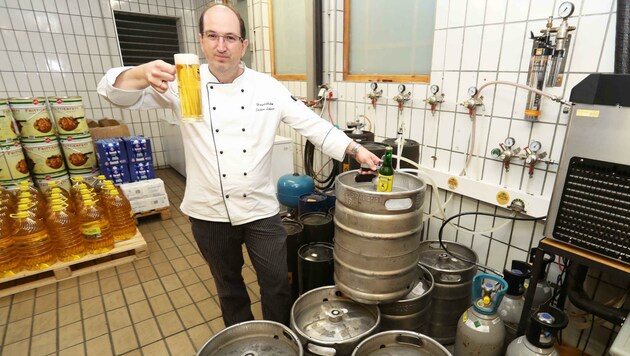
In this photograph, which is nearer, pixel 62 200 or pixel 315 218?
pixel 315 218

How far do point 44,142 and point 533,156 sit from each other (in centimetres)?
372

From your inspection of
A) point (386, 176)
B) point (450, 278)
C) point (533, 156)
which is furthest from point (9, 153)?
point (533, 156)

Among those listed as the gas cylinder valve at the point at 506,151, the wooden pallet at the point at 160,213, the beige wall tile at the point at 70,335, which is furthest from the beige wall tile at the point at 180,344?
the gas cylinder valve at the point at 506,151

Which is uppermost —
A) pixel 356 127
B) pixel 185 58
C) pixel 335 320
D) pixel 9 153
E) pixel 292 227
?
pixel 185 58

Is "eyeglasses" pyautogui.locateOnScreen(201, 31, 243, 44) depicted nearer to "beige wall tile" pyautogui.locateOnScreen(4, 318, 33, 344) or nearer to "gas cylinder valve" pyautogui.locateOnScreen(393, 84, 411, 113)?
"gas cylinder valve" pyautogui.locateOnScreen(393, 84, 411, 113)

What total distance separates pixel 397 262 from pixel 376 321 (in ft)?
0.89

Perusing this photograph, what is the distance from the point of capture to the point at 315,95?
2.98 m

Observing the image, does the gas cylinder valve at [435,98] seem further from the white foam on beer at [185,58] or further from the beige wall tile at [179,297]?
the beige wall tile at [179,297]

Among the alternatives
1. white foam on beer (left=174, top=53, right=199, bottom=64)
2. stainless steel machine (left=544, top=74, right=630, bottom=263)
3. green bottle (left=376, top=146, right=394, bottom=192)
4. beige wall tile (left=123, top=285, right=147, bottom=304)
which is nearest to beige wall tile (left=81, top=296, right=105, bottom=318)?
beige wall tile (left=123, top=285, right=147, bottom=304)

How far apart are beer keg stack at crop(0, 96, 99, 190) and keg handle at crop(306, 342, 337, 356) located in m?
2.97

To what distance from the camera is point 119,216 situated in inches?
108

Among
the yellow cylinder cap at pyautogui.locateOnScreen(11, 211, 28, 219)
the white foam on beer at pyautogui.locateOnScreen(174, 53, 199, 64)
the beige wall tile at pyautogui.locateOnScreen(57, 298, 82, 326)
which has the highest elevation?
the white foam on beer at pyautogui.locateOnScreen(174, 53, 199, 64)

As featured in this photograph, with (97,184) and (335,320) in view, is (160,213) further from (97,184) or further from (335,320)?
(335,320)

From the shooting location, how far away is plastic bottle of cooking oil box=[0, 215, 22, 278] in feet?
7.25
